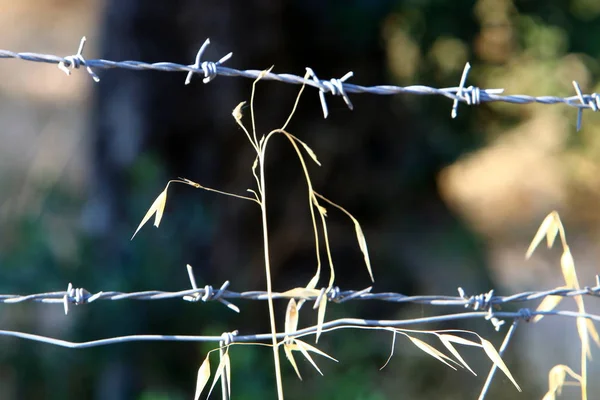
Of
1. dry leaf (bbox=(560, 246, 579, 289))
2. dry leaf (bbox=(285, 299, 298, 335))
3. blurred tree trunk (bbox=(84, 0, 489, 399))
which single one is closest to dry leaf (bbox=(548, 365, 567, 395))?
dry leaf (bbox=(560, 246, 579, 289))

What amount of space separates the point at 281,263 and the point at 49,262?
1.59m

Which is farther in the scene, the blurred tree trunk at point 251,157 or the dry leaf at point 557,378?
the blurred tree trunk at point 251,157

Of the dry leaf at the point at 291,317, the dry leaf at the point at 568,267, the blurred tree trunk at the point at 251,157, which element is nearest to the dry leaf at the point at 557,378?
A: the dry leaf at the point at 568,267

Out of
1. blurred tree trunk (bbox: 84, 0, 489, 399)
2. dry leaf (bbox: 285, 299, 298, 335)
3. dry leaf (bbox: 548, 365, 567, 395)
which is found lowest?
dry leaf (bbox: 548, 365, 567, 395)

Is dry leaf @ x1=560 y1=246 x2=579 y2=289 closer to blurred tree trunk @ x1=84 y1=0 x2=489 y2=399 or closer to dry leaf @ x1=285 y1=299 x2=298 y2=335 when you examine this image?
dry leaf @ x1=285 y1=299 x2=298 y2=335

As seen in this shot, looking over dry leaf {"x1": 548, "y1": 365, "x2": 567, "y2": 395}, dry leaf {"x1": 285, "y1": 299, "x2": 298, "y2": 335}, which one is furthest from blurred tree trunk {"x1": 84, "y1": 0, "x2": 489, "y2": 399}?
dry leaf {"x1": 548, "y1": 365, "x2": 567, "y2": 395}

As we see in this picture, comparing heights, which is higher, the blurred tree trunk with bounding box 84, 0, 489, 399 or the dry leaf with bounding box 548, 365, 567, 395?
the blurred tree trunk with bounding box 84, 0, 489, 399

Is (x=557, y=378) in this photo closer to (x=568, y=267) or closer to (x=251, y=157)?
(x=568, y=267)

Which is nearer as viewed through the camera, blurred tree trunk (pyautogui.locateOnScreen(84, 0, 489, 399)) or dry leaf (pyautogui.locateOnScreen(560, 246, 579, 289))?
dry leaf (pyautogui.locateOnScreen(560, 246, 579, 289))

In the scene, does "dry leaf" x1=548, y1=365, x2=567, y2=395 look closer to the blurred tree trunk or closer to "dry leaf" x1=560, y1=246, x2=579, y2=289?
"dry leaf" x1=560, y1=246, x2=579, y2=289

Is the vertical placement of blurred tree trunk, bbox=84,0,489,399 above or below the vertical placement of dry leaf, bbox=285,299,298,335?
above

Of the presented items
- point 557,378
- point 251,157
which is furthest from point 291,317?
point 251,157

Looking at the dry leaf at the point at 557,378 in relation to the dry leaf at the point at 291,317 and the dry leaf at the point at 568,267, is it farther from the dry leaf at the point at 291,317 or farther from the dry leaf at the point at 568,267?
the dry leaf at the point at 291,317

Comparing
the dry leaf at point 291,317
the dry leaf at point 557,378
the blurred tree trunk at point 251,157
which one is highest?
the blurred tree trunk at point 251,157
